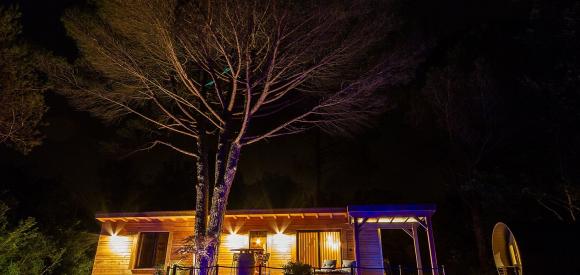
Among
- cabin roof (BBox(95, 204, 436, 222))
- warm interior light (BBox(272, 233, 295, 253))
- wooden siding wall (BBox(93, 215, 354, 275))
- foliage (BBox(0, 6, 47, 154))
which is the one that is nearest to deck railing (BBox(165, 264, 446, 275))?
wooden siding wall (BBox(93, 215, 354, 275))

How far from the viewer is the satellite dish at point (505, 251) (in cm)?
693

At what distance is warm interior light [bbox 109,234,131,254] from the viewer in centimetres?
1036

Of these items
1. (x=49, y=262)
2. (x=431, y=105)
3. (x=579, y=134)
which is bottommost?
(x=49, y=262)

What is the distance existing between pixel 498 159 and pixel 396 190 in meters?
5.85

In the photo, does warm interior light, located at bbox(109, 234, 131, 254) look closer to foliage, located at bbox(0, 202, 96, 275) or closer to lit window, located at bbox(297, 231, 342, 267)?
foliage, located at bbox(0, 202, 96, 275)

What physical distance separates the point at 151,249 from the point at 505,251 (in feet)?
30.2

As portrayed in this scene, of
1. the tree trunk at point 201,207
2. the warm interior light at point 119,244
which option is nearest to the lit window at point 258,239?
the tree trunk at point 201,207

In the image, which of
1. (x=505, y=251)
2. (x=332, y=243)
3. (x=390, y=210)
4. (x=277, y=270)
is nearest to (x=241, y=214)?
(x=277, y=270)

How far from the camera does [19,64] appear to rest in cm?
757

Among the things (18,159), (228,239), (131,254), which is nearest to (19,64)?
(131,254)

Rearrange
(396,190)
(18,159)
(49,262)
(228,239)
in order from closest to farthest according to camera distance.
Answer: (228,239) < (49,262) < (396,190) < (18,159)

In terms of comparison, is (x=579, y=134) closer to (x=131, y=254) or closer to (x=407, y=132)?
(x=407, y=132)

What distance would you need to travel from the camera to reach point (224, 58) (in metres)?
8.06

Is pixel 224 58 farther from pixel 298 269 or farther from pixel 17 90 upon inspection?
pixel 298 269
